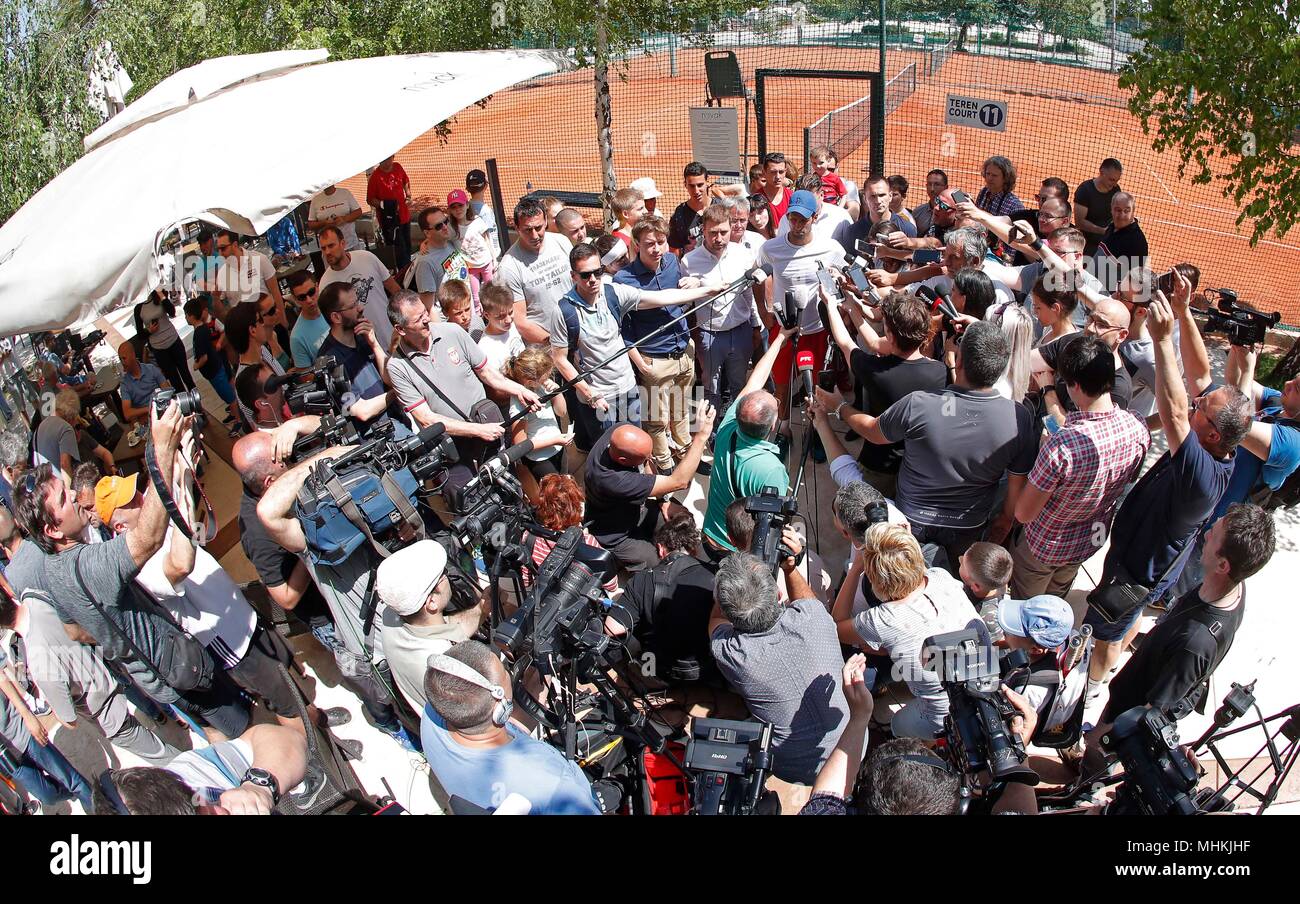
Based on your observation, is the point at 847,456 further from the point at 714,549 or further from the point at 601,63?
the point at 601,63

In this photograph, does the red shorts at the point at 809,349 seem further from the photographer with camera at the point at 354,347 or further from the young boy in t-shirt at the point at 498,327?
the photographer with camera at the point at 354,347

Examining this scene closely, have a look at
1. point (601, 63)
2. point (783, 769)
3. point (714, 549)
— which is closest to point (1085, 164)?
point (601, 63)

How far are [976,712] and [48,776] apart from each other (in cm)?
380

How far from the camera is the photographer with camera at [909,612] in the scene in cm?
321

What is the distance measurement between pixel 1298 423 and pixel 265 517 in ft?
15.4

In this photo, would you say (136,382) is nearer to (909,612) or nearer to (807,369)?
(807,369)

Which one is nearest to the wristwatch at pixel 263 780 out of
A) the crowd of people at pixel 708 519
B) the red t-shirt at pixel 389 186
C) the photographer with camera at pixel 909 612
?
the crowd of people at pixel 708 519

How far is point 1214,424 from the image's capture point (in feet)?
11.3

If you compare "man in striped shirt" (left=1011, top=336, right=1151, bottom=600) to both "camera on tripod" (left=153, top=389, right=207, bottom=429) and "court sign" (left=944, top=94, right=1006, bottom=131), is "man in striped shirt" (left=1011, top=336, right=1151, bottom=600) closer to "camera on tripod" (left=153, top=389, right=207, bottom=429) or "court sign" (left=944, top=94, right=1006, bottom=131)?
"camera on tripod" (left=153, top=389, right=207, bottom=429)

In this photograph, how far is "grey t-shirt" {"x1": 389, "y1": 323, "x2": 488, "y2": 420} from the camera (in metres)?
4.76

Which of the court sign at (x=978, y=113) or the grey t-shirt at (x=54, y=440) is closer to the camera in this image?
the grey t-shirt at (x=54, y=440)

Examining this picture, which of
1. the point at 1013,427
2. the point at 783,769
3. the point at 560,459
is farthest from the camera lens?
the point at 560,459

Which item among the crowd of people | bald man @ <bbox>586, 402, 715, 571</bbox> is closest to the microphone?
the crowd of people

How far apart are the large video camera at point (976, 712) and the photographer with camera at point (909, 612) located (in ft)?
1.31
